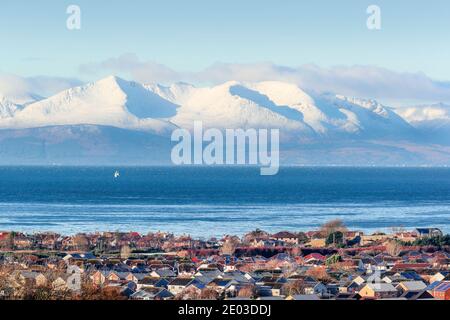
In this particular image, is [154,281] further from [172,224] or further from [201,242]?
[172,224]

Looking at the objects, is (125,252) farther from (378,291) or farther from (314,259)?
(378,291)

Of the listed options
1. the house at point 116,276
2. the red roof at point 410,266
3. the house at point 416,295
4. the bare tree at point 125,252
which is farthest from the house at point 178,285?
the bare tree at point 125,252

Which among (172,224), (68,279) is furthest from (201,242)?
(68,279)

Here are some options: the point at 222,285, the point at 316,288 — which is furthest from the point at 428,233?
the point at 316,288

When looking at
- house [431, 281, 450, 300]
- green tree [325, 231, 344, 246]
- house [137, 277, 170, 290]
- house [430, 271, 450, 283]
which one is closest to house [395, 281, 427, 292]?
house [431, 281, 450, 300]

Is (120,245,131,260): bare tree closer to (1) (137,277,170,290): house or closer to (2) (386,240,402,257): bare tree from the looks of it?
(1) (137,277,170,290): house
